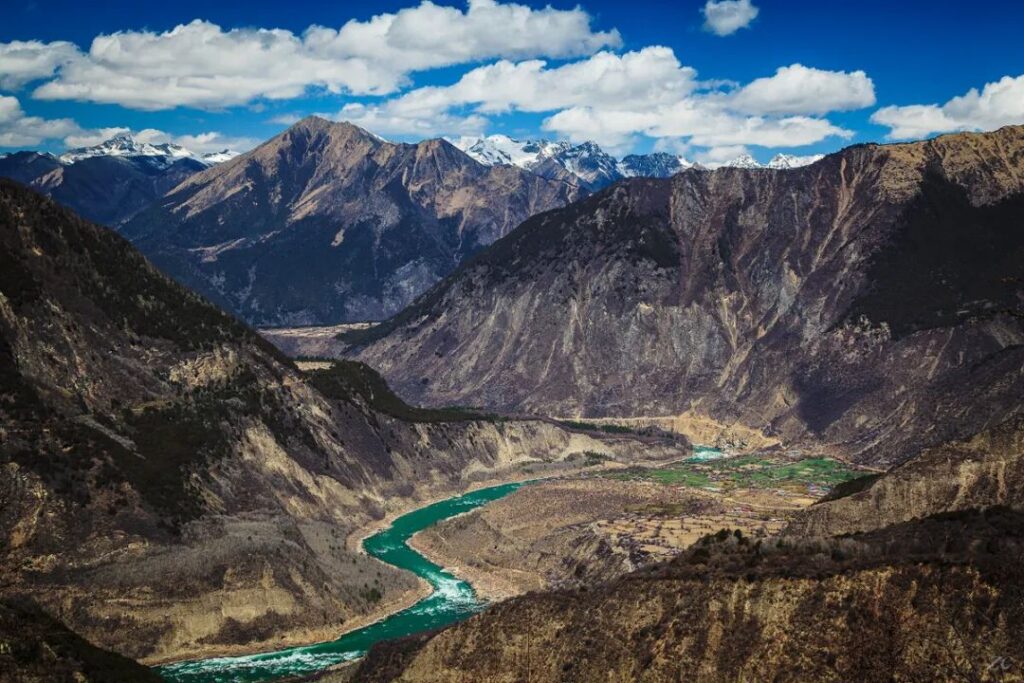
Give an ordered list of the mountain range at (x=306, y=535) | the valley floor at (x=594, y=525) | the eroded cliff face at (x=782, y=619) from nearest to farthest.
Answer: the eroded cliff face at (x=782, y=619) → the mountain range at (x=306, y=535) → the valley floor at (x=594, y=525)

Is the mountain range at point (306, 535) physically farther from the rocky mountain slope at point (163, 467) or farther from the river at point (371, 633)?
the river at point (371, 633)

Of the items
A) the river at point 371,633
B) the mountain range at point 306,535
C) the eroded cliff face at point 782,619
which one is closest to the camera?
the eroded cliff face at point 782,619

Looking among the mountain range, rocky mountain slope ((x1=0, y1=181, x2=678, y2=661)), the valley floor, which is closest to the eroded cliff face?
the mountain range

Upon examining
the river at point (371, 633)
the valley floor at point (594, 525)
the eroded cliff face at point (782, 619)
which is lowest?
the river at point (371, 633)

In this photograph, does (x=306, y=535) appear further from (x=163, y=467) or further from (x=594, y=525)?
(x=594, y=525)

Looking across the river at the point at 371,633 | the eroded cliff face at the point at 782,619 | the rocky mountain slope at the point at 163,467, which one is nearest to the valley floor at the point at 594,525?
the river at the point at 371,633

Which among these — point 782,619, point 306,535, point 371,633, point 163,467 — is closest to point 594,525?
point 306,535

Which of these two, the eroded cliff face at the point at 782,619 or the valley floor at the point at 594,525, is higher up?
the eroded cliff face at the point at 782,619
